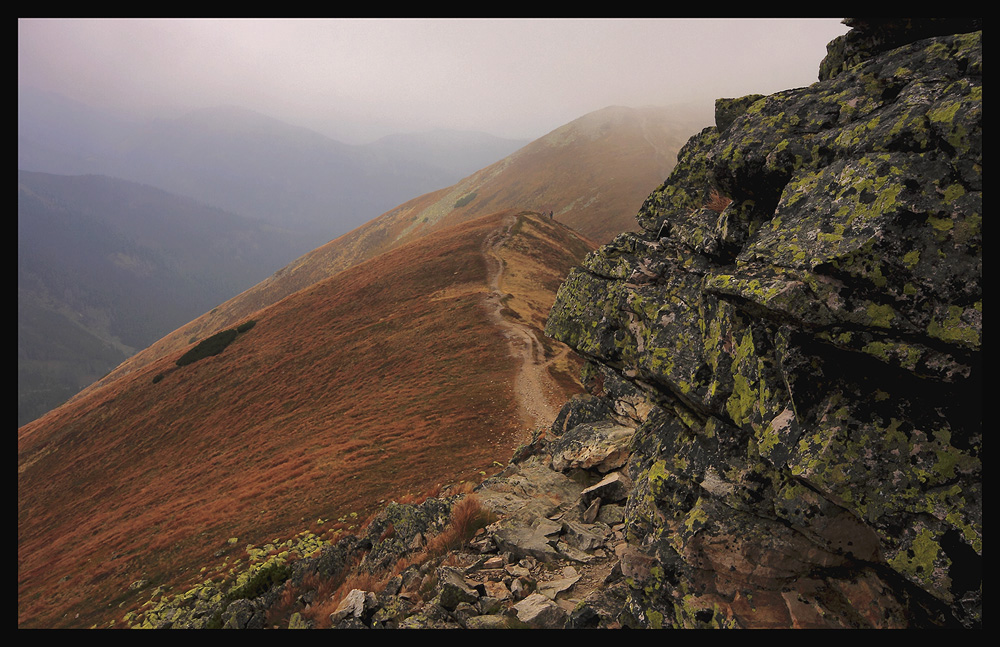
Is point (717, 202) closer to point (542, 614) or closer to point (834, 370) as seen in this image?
point (834, 370)

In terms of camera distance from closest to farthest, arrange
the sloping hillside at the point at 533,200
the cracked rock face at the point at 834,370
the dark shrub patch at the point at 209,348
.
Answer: the cracked rock face at the point at 834,370, the dark shrub patch at the point at 209,348, the sloping hillside at the point at 533,200

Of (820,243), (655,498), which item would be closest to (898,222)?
(820,243)

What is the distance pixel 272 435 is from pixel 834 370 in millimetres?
39340

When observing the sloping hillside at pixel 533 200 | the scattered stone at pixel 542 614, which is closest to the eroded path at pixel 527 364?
the scattered stone at pixel 542 614

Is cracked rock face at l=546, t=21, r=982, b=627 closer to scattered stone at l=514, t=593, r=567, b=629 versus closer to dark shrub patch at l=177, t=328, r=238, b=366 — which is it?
scattered stone at l=514, t=593, r=567, b=629

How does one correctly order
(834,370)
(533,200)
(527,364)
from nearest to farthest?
(834,370)
(527,364)
(533,200)

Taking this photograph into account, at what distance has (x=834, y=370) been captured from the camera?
19.1 feet

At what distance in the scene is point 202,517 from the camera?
25.2m

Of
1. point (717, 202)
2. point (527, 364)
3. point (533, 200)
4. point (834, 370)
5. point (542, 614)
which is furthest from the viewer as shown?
point (533, 200)

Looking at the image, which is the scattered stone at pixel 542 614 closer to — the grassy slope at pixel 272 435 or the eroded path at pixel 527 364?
the grassy slope at pixel 272 435

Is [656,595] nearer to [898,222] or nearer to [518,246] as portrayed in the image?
[898,222]

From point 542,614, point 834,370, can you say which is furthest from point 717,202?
point 542,614

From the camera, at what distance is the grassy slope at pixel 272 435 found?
76.2ft

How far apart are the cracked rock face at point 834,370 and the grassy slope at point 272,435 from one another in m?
16.2
